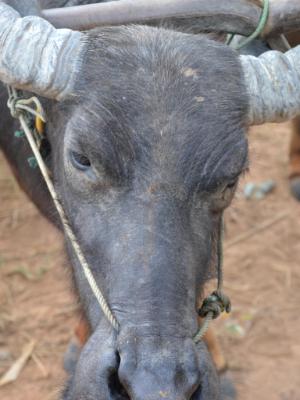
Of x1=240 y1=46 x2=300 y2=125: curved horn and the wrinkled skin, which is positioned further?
x1=240 y1=46 x2=300 y2=125: curved horn

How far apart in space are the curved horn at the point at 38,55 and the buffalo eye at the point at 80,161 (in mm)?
263

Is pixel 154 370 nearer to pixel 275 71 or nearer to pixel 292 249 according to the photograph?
pixel 275 71

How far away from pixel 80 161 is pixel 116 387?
2.96 ft

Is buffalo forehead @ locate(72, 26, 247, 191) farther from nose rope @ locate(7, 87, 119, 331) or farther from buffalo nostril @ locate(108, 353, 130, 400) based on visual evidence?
buffalo nostril @ locate(108, 353, 130, 400)

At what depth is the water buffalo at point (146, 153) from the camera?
2.94m

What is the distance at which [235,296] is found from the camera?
577 centimetres

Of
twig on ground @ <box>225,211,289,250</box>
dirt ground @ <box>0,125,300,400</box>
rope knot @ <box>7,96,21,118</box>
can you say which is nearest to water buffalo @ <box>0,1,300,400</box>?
rope knot @ <box>7,96,21,118</box>

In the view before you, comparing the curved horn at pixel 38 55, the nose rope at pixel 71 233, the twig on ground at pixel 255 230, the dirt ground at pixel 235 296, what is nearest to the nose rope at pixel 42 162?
the nose rope at pixel 71 233

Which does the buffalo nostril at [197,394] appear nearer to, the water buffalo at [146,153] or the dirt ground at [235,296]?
the water buffalo at [146,153]

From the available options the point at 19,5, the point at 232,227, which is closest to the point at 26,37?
the point at 19,5

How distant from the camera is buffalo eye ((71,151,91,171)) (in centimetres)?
318

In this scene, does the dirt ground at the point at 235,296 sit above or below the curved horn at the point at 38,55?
below

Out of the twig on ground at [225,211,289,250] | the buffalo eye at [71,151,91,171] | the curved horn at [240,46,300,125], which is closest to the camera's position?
the buffalo eye at [71,151,91,171]

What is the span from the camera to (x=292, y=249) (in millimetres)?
6289
